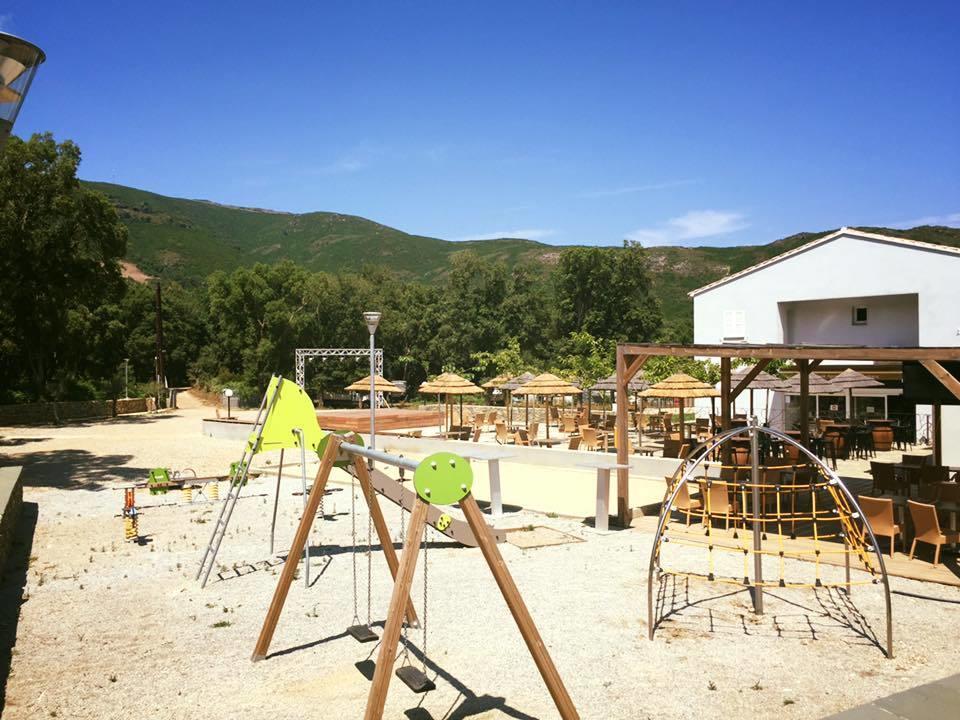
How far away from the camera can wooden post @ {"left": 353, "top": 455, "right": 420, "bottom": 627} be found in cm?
636

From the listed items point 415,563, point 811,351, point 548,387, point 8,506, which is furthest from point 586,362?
point 415,563

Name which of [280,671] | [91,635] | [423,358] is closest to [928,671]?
[280,671]

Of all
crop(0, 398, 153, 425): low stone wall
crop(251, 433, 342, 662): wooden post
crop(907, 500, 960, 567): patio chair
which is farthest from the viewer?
crop(0, 398, 153, 425): low stone wall

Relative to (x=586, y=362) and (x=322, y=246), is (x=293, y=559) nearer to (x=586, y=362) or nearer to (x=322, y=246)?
(x=586, y=362)

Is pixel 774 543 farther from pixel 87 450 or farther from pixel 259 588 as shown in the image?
pixel 87 450

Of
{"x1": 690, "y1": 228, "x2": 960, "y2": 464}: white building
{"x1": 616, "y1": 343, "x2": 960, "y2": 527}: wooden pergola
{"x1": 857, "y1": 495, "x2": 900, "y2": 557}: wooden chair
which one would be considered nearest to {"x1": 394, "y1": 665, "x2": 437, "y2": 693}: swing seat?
{"x1": 857, "y1": 495, "x2": 900, "y2": 557}: wooden chair

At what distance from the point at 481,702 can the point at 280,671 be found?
1771 mm

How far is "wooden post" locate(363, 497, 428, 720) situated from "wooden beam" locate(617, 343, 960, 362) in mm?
6344

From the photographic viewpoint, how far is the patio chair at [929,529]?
8.69 meters

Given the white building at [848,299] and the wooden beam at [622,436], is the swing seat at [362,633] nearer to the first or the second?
the wooden beam at [622,436]

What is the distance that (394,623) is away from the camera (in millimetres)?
4512

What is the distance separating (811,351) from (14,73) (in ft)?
28.9

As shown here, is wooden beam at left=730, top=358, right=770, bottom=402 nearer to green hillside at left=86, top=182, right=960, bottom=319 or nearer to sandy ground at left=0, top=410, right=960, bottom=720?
Answer: sandy ground at left=0, top=410, right=960, bottom=720

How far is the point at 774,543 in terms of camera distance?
10375mm
